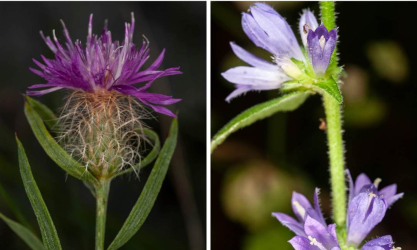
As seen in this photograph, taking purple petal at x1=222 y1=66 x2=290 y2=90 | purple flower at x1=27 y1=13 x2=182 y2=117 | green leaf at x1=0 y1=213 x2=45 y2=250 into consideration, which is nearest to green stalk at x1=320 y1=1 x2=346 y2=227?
purple petal at x1=222 y1=66 x2=290 y2=90

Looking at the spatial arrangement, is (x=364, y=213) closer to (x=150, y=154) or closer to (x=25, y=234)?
(x=150, y=154)

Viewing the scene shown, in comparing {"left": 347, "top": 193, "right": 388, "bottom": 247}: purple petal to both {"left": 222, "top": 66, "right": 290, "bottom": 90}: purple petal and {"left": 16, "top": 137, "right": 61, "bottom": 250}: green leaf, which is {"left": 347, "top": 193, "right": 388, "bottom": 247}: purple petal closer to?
{"left": 222, "top": 66, "right": 290, "bottom": 90}: purple petal

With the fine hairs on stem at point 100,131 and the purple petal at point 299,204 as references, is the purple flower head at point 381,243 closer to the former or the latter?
the purple petal at point 299,204

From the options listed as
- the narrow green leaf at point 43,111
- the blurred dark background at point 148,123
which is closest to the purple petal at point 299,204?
the narrow green leaf at point 43,111

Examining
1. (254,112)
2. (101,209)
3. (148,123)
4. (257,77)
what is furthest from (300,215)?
(148,123)

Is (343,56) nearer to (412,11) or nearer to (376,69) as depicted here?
(376,69)
